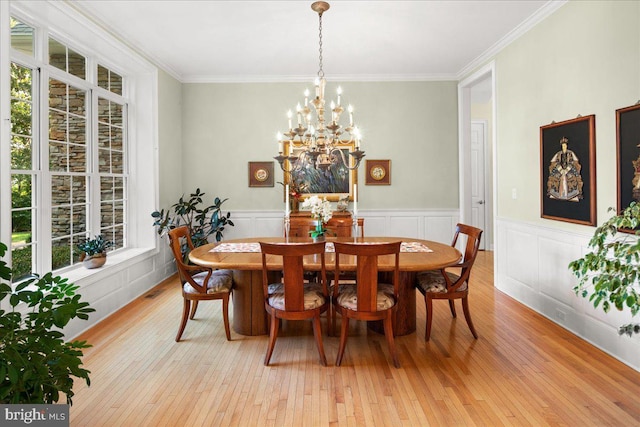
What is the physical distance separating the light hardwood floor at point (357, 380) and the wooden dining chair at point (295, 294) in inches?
11.3

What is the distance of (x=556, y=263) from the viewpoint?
3436 millimetres

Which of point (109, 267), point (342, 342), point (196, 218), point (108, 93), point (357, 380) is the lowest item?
point (357, 380)

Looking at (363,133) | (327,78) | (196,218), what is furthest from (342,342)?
(327,78)

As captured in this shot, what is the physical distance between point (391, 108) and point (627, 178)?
11.6ft

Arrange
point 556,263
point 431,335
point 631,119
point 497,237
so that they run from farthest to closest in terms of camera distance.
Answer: point 497,237 → point 556,263 → point 431,335 → point 631,119

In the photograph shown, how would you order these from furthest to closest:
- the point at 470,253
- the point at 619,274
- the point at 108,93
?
the point at 108,93 < the point at 470,253 < the point at 619,274

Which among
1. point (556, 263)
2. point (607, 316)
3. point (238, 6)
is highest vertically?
point (238, 6)

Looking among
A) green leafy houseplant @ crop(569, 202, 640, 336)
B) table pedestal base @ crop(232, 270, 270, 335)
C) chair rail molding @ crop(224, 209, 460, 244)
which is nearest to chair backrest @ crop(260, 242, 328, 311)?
table pedestal base @ crop(232, 270, 270, 335)

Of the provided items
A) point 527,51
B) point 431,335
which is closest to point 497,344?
point 431,335

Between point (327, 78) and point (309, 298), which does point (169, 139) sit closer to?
point (327, 78)

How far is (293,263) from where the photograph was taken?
8.49 ft

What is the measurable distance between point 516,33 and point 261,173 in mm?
3654

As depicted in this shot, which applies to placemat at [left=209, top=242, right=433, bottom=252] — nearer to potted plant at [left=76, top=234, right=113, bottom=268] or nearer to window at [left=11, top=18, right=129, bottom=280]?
potted plant at [left=76, top=234, right=113, bottom=268]

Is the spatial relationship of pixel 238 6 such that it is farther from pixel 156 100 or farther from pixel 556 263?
pixel 556 263
